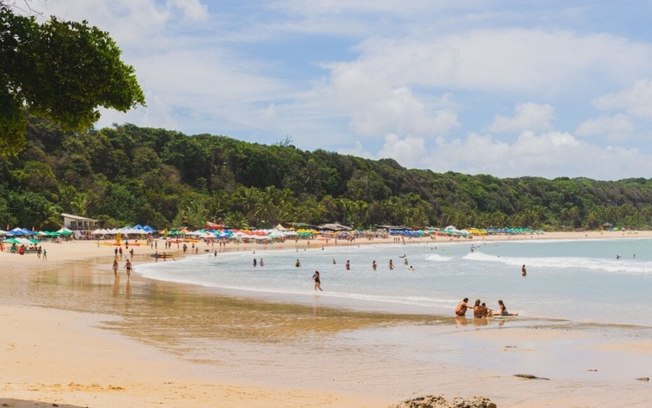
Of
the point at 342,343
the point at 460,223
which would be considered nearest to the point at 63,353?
the point at 342,343

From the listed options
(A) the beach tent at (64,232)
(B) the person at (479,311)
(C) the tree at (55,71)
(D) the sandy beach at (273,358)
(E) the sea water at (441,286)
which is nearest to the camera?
(C) the tree at (55,71)

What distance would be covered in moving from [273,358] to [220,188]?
117 meters

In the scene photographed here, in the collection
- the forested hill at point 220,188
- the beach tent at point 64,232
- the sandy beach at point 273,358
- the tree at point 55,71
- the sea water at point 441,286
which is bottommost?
the sea water at point 441,286

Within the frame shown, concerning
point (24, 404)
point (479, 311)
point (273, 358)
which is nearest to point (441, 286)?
point (479, 311)

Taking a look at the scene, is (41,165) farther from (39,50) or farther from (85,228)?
(39,50)

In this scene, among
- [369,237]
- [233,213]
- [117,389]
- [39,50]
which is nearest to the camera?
[39,50]

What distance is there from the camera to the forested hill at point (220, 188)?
302 ft

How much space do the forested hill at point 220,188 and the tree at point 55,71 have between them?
74932 millimetres

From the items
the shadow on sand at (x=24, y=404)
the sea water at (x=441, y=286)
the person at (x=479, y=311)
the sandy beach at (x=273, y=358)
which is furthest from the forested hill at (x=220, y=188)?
the shadow on sand at (x=24, y=404)

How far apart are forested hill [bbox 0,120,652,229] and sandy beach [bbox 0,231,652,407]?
6182cm

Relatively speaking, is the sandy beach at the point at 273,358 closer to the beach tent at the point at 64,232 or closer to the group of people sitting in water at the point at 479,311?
the group of people sitting in water at the point at 479,311

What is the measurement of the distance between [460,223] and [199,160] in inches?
2432

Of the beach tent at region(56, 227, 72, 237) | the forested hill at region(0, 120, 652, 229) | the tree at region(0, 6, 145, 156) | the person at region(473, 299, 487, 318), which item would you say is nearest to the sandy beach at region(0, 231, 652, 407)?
the person at region(473, 299, 487, 318)

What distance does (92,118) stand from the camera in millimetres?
9133
